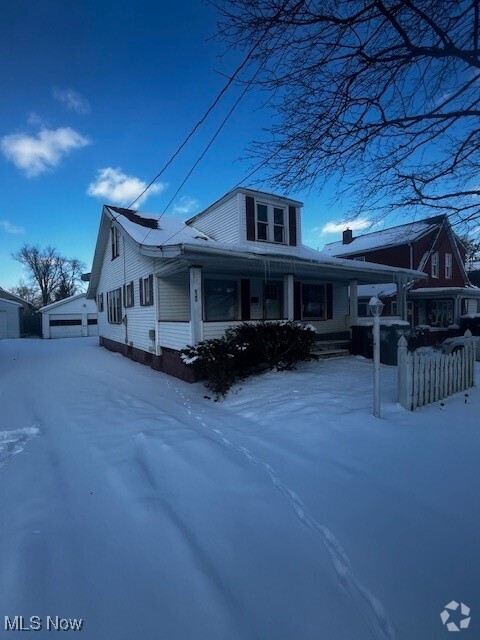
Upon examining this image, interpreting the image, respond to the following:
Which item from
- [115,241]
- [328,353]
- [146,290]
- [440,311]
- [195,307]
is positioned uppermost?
[115,241]

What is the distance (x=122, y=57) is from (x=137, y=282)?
6.99 metres

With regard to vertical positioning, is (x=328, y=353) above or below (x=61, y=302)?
below

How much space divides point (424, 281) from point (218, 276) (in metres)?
16.3

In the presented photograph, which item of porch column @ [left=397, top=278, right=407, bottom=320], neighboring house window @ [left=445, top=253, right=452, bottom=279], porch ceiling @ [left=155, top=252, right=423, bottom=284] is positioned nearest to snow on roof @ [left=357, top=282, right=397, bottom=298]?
porch ceiling @ [left=155, top=252, right=423, bottom=284]

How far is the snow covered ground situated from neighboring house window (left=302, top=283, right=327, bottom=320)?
8.14 m

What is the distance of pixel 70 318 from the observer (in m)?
28.2

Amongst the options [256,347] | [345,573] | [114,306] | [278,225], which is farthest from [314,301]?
[345,573]

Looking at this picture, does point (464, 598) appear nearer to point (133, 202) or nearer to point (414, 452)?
point (414, 452)

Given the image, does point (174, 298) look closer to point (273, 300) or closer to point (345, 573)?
point (273, 300)

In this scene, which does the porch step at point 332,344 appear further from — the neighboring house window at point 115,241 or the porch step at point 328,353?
the neighboring house window at point 115,241

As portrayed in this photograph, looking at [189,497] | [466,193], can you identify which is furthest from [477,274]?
[189,497]

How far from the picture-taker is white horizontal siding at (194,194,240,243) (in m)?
11.8

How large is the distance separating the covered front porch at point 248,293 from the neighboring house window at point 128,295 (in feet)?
9.31

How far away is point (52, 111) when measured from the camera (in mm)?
7727
